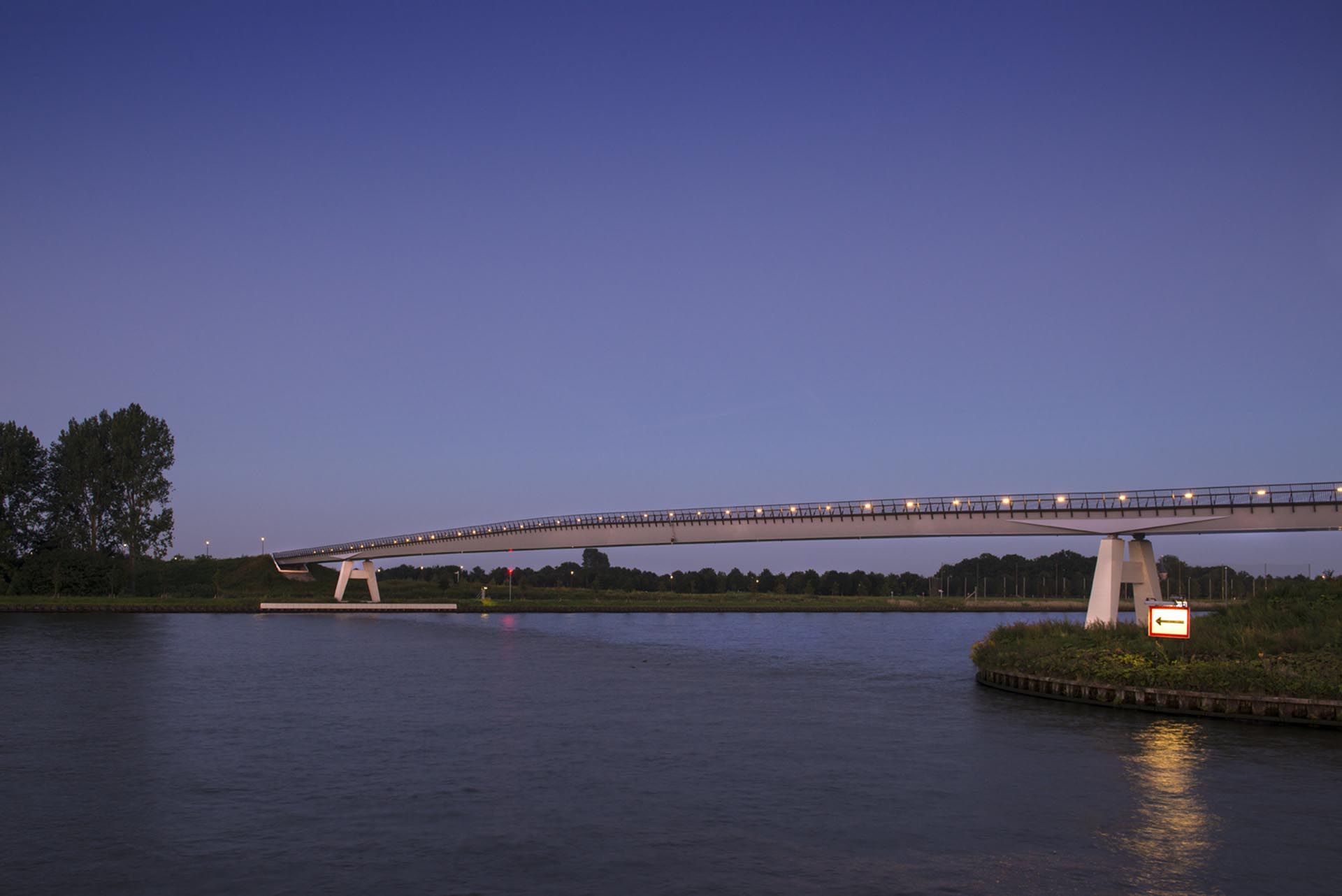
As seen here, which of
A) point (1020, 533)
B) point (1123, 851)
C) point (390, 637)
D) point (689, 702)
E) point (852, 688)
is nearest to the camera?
point (1123, 851)

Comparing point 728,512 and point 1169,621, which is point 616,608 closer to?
point 728,512

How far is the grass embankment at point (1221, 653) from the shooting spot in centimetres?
4031

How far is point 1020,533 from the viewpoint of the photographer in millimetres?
70062

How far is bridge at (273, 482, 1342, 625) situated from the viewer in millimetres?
59938

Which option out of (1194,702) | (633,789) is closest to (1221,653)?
(1194,702)

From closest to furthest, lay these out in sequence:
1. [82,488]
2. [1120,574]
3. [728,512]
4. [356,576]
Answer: [1120,574] < [728,512] < [82,488] < [356,576]

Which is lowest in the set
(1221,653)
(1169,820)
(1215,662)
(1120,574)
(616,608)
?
(616,608)

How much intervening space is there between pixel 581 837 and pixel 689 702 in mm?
24752

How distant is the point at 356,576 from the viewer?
5719 inches

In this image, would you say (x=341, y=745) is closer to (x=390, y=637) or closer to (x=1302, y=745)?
(x=1302, y=745)

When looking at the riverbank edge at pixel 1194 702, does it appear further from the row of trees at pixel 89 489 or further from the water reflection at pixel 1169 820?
the row of trees at pixel 89 489

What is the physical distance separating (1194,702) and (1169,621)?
15.9ft

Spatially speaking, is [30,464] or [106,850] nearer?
[106,850]

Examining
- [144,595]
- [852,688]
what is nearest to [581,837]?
[852,688]
